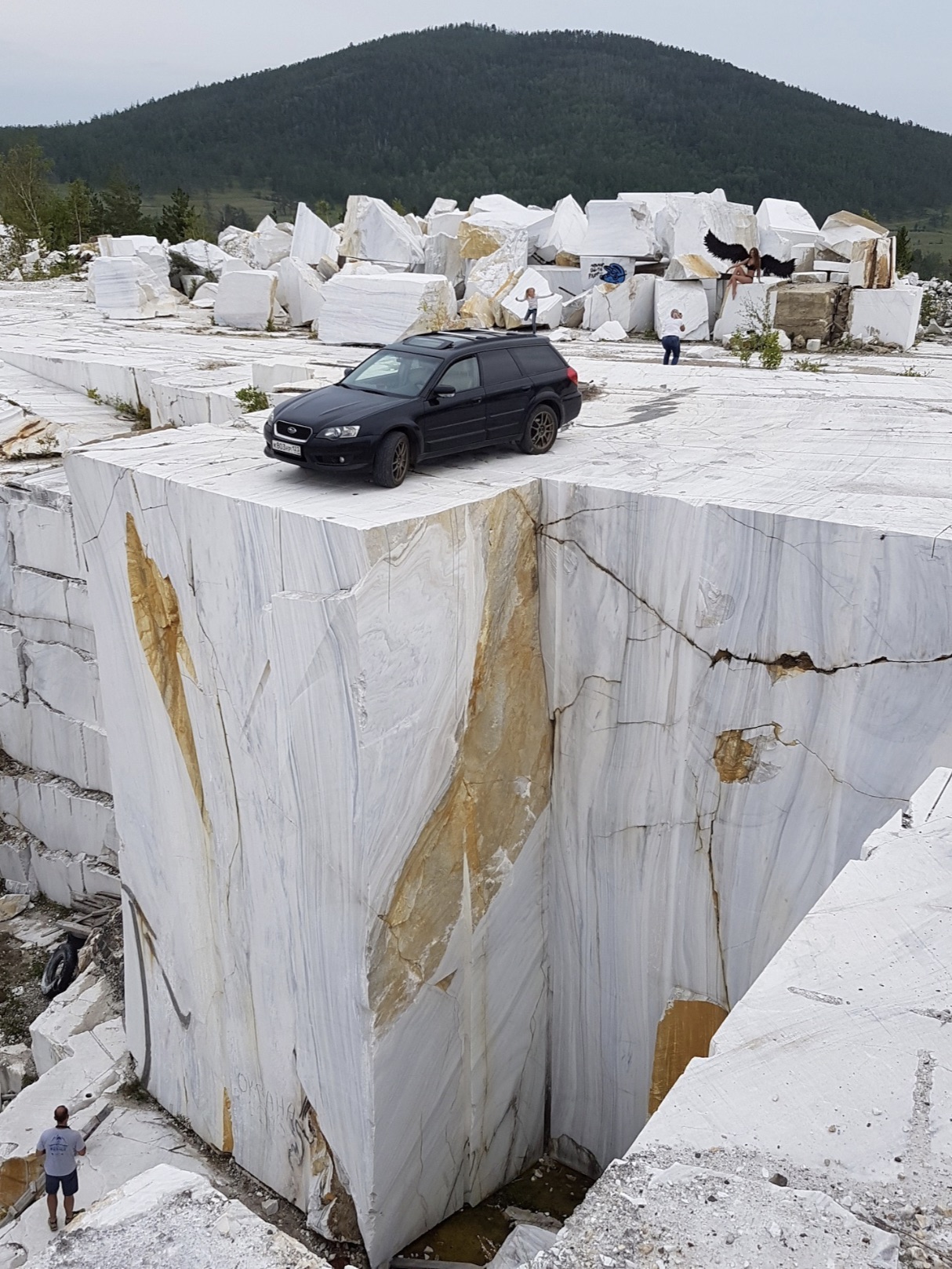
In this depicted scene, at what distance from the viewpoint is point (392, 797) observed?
19.3 feet

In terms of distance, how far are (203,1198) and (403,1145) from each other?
4.24m

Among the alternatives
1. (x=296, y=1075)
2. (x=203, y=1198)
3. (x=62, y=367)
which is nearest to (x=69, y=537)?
(x=62, y=367)

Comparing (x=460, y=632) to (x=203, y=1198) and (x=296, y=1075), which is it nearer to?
(x=296, y=1075)

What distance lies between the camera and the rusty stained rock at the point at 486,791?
617 centimetres

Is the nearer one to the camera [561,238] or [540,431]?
[540,431]

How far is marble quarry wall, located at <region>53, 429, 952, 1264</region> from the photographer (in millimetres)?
5703

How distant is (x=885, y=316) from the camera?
14.9 meters

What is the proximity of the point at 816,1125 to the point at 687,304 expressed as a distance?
49.5 feet

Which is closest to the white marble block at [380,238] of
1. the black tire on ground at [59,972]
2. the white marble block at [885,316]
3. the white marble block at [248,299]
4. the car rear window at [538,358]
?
the white marble block at [248,299]

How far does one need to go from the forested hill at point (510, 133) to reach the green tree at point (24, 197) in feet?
108

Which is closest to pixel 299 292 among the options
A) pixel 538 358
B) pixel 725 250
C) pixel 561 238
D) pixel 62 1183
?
pixel 561 238

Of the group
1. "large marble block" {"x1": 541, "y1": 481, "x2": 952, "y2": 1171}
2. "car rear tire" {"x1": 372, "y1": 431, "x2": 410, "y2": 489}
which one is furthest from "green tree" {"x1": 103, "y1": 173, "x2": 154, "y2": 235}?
"large marble block" {"x1": 541, "y1": 481, "x2": 952, "y2": 1171}

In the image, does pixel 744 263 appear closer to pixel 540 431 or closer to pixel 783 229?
pixel 783 229

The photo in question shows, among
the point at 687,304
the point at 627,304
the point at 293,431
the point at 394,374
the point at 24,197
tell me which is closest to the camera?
the point at 293,431
